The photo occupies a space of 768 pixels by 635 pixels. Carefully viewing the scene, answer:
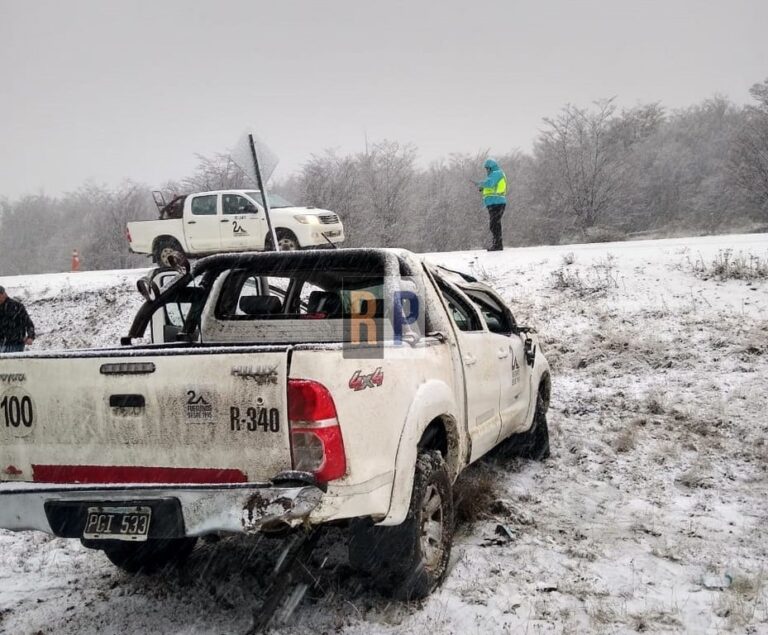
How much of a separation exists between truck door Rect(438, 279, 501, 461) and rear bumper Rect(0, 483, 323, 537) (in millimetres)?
1715

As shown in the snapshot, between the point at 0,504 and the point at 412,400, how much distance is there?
1933 mm

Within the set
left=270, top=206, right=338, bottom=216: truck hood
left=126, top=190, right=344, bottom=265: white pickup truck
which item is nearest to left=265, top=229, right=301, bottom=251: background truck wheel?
left=126, top=190, right=344, bottom=265: white pickup truck

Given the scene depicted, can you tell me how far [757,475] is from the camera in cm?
538

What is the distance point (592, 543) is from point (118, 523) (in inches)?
115

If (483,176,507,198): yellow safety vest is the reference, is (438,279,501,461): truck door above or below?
below

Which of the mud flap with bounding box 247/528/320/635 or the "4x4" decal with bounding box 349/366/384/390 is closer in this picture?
the "4x4" decal with bounding box 349/366/384/390

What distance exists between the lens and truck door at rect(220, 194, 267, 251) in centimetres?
1502

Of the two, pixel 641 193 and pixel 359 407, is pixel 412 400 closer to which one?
pixel 359 407

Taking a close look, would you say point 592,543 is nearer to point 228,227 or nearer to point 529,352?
point 529,352

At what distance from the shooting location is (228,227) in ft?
50.0

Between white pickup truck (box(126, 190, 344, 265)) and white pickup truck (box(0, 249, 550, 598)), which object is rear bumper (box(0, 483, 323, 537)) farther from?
white pickup truck (box(126, 190, 344, 265))

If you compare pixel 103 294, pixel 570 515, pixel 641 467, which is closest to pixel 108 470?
pixel 570 515

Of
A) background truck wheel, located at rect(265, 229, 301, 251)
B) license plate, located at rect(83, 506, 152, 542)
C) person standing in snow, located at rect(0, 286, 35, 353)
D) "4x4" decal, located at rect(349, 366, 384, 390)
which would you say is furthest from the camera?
background truck wheel, located at rect(265, 229, 301, 251)

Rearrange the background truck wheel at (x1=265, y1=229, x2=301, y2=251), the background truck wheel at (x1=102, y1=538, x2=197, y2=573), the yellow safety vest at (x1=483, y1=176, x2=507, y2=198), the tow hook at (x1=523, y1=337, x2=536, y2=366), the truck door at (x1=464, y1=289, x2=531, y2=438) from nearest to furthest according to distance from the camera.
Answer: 1. the background truck wheel at (x1=102, y1=538, x2=197, y2=573)
2. the truck door at (x1=464, y1=289, x2=531, y2=438)
3. the tow hook at (x1=523, y1=337, x2=536, y2=366)
4. the yellow safety vest at (x1=483, y1=176, x2=507, y2=198)
5. the background truck wheel at (x1=265, y1=229, x2=301, y2=251)
